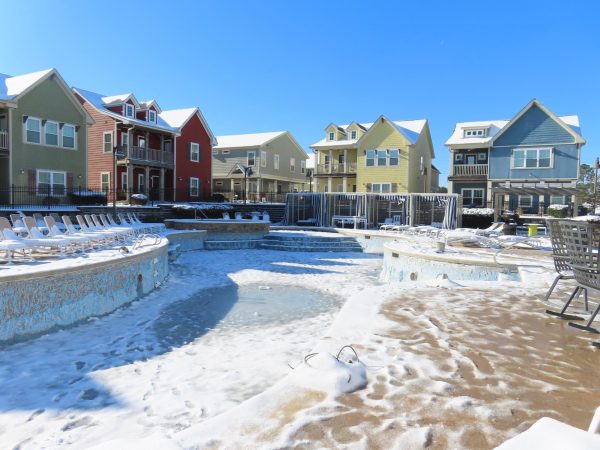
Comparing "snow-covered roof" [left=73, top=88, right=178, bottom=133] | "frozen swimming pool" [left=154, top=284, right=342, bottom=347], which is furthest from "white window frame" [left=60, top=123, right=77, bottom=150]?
"frozen swimming pool" [left=154, top=284, right=342, bottom=347]

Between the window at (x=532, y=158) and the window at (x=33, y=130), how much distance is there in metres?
27.6

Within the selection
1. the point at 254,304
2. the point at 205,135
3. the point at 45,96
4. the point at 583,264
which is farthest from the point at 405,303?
the point at 205,135

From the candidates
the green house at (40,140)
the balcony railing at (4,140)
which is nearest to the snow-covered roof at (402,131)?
the green house at (40,140)

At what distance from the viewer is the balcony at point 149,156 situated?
28.5m

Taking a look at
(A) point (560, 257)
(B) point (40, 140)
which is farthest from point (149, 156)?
(A) point (560, 257)

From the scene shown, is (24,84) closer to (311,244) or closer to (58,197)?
(58,197)

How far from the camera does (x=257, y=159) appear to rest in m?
40.0

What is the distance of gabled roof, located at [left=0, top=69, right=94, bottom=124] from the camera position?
2180 centimetres

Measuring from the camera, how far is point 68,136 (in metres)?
25.0

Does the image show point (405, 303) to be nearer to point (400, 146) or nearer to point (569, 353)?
point (569, 353)

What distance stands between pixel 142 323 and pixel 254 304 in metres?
2.31

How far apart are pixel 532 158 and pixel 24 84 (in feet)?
95.6

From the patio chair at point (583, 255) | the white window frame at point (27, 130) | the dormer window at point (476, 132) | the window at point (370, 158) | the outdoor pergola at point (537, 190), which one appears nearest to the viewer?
the patio chair at point (583, 255)

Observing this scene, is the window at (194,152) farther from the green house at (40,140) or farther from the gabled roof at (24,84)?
the gabled roof at (24,84)
